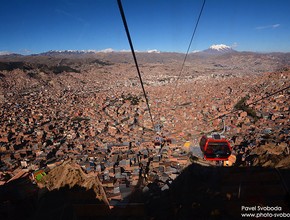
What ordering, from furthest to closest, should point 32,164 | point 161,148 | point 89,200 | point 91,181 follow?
point 161,148 < point 32,164 < point 91,181 < point 89,200

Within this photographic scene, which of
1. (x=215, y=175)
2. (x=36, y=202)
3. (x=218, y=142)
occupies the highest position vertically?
(x=218, y=142)

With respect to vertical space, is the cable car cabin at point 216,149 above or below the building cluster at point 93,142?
above

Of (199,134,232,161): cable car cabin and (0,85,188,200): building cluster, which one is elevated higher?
(199,134,232,161): cable car cabin

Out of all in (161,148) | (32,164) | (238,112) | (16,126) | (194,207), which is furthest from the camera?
(16,126)

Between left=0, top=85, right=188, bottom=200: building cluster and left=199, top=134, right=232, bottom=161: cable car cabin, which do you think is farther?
left=0, top=85, right=188, bottom=200: building cluster

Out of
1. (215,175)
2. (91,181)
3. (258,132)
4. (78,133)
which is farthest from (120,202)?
(78,133)

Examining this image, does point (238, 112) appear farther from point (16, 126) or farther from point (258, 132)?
point (16, 126)

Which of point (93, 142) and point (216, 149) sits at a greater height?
point (216, 149)

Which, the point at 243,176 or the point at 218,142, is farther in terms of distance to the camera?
the point at 243,176

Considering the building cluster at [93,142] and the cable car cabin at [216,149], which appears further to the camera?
the building cluster at [93,142]

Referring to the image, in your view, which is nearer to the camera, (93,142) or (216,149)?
(216,149)

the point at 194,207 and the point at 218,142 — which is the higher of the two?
the point at 218,142
